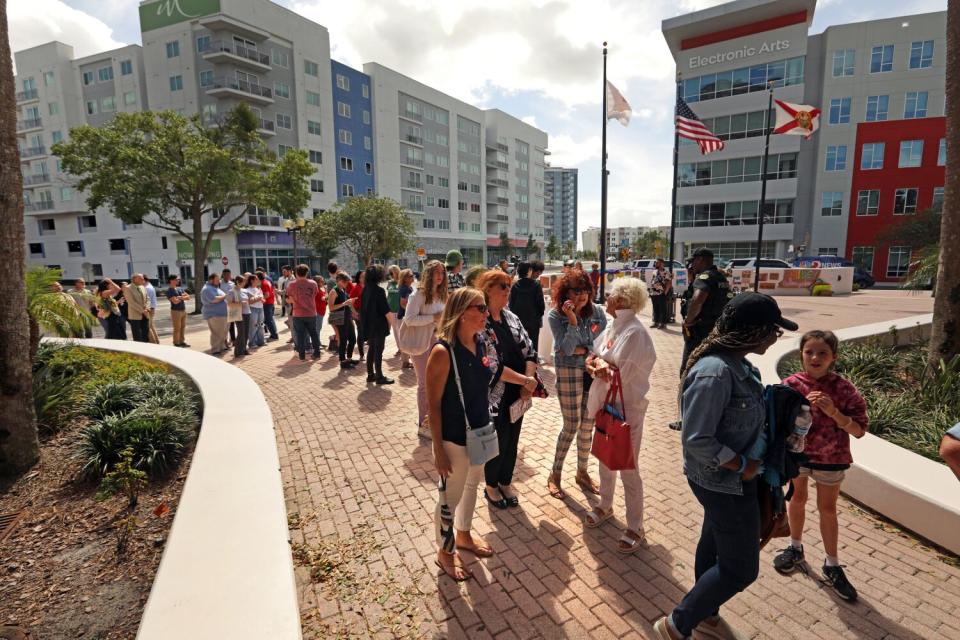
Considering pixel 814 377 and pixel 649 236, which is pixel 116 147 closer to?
pixel 814 377

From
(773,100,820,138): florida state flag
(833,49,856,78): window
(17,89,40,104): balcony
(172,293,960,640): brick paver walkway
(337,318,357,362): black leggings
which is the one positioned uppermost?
(17,89,40,104): balcony

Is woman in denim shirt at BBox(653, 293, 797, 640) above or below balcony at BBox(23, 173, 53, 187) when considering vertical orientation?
below

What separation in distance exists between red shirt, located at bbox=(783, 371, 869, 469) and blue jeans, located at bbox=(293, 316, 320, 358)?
9.08 m

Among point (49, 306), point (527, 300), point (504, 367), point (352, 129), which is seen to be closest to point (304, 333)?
point (49, 306)

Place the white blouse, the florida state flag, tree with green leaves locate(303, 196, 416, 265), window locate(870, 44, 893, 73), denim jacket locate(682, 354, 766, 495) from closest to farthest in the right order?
Result: denim jacket locate(682, 354, 766, 495) → the white blouse → the florida state flag → window locate(870, 44, 893, 73) → tree with green leaves locate(303, 196, 416, 265)

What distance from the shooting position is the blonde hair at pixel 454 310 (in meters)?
2.99

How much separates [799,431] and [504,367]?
1.99 m

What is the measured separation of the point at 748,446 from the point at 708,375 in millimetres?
420

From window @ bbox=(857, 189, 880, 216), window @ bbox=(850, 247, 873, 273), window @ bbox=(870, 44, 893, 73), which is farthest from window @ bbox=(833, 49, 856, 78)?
window @ bbox=(850, 247, 873, 273)

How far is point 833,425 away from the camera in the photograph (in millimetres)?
3057

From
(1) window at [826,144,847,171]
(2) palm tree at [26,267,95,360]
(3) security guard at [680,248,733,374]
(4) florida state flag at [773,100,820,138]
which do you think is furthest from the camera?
(1) window at [826,144,847,171]

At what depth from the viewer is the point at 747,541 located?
2307mm

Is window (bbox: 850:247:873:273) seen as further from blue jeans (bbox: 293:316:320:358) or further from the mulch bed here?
the mulch bed

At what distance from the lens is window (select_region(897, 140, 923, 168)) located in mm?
36438
